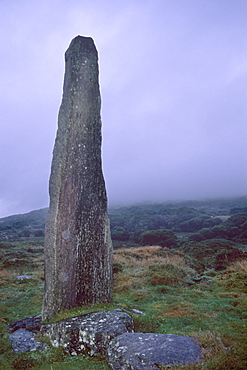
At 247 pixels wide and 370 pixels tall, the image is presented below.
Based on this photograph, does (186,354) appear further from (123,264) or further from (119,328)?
(123,264)

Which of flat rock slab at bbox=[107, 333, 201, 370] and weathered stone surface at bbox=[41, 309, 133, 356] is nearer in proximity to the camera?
flat rock slab at bbox=[107, 333, 201, 370]

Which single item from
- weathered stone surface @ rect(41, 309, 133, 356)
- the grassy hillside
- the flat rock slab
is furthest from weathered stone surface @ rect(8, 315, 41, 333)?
the flat rock slab

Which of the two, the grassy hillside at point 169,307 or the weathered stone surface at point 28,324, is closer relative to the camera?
the grassy hillside at point 169,307

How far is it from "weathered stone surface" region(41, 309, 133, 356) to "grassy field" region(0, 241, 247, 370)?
0.78 ft

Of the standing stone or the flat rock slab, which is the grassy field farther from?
the standing stone

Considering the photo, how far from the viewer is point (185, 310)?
952 centimetres

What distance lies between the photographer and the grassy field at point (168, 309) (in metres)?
5.80

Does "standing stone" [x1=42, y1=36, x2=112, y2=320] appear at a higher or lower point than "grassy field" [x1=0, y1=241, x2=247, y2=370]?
higher

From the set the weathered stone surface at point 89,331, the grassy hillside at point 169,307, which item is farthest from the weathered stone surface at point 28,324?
the weathered stone surface at point 89,331

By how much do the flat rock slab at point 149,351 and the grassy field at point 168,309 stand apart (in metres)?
0.24

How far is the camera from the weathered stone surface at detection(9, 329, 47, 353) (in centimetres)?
701

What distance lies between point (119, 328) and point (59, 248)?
3.24 metres

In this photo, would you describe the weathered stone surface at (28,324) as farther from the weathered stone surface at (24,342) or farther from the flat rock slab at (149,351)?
the flat rock slab at (149,351)

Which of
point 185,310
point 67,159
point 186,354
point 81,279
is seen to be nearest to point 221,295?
point 185,310
